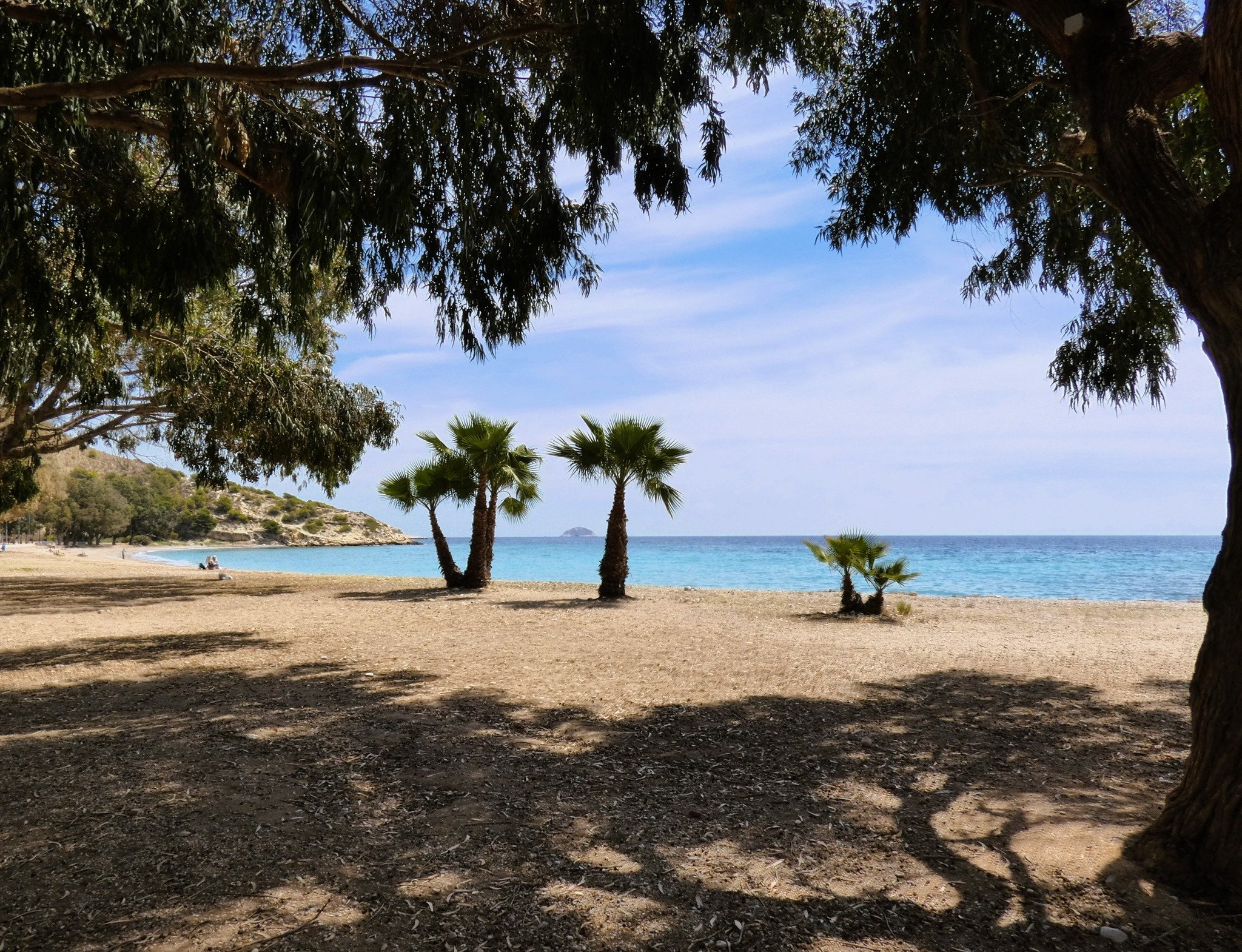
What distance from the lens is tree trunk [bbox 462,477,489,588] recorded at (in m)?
16.6

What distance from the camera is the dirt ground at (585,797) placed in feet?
9.31

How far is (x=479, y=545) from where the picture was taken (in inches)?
657

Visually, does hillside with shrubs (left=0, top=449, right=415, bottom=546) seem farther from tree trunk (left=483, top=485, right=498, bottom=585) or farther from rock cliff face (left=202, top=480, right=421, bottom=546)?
tree trunk (left=483, top=485, right=498, bottom=585)

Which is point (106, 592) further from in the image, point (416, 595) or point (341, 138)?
point (341, 138)

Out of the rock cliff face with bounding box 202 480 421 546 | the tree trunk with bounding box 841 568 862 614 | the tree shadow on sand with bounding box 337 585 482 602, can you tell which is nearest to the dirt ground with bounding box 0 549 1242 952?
the tree trunk with bounding box 841 568 862 614

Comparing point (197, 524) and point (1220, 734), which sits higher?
point (1220, 734)

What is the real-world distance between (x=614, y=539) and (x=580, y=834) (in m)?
11.4

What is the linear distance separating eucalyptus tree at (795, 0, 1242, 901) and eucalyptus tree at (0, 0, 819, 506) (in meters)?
0.98

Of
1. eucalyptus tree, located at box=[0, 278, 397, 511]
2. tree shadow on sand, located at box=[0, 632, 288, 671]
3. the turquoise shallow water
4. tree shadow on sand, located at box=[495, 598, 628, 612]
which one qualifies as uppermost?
eucalyptus tree, located at box=[0, 278, 397, 511]

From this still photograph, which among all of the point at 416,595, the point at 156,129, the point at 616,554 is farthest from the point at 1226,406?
the point at 416,595

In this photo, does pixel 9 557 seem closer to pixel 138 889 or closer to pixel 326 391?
pixel 326 391

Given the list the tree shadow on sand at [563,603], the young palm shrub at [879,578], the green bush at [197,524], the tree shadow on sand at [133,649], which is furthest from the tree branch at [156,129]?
the green bush at [197,524]

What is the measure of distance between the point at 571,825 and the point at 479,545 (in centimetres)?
1325

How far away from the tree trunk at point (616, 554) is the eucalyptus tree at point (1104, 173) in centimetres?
834
